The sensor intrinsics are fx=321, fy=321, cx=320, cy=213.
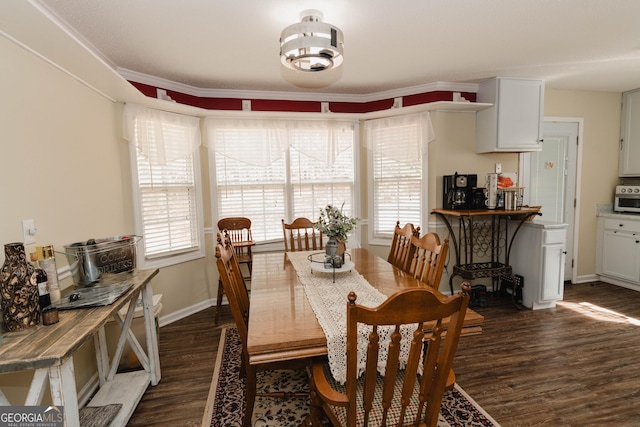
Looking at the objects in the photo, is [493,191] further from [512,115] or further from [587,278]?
[587,278]

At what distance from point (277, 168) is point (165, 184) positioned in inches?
50.2

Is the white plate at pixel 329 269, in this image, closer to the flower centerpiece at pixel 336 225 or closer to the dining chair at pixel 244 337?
the flower centerpiece at pixel 336 225

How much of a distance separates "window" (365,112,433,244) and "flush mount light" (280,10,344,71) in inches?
81.6

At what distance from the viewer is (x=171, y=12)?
204 cm

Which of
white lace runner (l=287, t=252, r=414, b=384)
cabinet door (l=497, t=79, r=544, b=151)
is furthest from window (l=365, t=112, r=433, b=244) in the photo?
white lace runner (l=287, t=252, r=414, b=384)

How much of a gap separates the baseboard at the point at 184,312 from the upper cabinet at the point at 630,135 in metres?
5.58

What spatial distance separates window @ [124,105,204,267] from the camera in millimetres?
3090

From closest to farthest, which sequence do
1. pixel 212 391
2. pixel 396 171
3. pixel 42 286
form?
pixel 42 286 < pixel 212 391 < pixel 396 171

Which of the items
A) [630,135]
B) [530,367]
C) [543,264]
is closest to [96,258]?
[530,367]

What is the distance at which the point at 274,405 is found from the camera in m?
2.08

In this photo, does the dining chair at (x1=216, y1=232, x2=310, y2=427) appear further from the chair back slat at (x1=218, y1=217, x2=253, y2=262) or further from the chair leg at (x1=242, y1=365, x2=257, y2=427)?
the chair back slat at (x1=218, y1=217, x2=253, y2=262)

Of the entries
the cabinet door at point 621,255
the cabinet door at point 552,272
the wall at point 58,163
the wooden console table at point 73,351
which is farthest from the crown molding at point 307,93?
the cabinet door at point 621,255

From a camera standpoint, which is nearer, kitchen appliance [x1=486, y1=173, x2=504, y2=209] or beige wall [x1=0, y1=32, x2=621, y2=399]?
beige wall [x1=0, y1=32, x2=621, y2=399]
